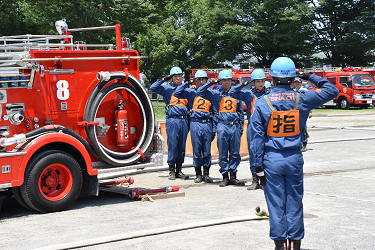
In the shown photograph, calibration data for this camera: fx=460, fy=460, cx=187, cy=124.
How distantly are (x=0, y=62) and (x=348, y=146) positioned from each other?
36.9 feet

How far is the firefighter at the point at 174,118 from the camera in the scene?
10.4 metres

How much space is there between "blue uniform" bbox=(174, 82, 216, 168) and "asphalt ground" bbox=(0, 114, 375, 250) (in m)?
0.64

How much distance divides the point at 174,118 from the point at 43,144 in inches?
149

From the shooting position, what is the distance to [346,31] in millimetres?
42406

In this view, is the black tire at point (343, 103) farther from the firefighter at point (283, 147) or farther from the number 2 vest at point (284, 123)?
the number 2 vest at point (284, 123)

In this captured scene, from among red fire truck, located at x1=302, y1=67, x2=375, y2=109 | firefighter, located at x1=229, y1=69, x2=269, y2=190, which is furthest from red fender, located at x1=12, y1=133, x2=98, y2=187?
red fire truck, located at x1=302, y1=67, x2=375, y2=109

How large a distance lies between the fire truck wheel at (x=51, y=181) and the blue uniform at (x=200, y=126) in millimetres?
3092

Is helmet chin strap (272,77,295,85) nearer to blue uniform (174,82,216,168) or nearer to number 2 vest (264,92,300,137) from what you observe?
number 2 vest (264,92,300,137)

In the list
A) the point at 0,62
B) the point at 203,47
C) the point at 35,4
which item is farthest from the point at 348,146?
the point at 203,47

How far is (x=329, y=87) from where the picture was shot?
527 cm

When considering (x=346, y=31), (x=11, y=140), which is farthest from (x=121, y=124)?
(x=346, y=31)

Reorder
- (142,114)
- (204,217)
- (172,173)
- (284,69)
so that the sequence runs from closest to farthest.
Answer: (284,69), (204,217), (142,114), (172,173)

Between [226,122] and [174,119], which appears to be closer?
[226,122]

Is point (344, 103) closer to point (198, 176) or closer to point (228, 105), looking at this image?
point (198, 176)
